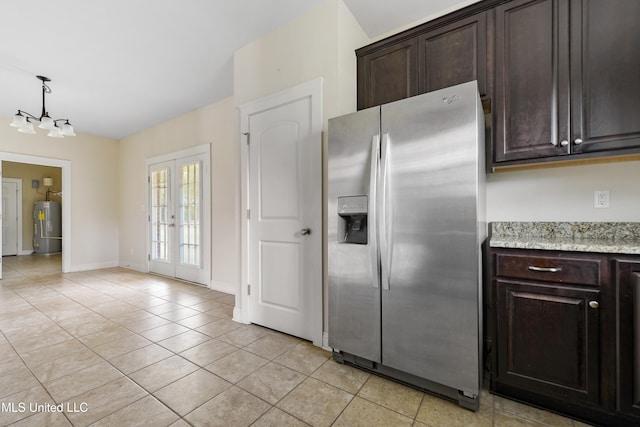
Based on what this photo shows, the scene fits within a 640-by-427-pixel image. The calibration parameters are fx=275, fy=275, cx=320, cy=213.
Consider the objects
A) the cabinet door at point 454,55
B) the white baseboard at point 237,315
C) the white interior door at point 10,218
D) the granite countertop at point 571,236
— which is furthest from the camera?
the white interior door at point 10,218

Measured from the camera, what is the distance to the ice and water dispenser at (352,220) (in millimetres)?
1855

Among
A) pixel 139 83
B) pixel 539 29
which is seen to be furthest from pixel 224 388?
pixel 139 83

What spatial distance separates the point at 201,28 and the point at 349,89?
4.84 feet

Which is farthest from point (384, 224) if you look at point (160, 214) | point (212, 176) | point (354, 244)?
point (160, 214)

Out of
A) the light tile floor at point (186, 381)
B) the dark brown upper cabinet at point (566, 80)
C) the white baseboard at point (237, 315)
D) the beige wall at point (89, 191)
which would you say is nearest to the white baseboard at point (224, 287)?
the light tile floor at point (186, 381)

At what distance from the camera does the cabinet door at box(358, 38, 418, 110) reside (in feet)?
7.04

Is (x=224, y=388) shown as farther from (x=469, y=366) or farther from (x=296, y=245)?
(x=469, y=366)

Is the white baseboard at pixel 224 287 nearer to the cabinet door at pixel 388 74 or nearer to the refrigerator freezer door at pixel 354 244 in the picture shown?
the refrigerator freezer door at pixel 354 244

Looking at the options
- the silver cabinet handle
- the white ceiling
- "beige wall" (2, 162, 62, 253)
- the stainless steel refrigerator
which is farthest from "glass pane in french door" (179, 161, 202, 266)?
"beige wall" (2, 162, 62, 253)

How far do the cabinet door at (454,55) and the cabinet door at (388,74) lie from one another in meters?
0.07

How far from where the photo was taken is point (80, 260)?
5.40 metres

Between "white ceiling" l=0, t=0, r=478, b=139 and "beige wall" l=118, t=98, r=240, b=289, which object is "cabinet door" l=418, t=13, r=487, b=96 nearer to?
"white ceiling" l=0, t=0, r=478, b=139

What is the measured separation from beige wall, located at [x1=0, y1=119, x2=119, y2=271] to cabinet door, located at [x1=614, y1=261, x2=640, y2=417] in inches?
289

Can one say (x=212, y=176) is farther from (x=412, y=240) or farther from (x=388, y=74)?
(x=412, y=240)
